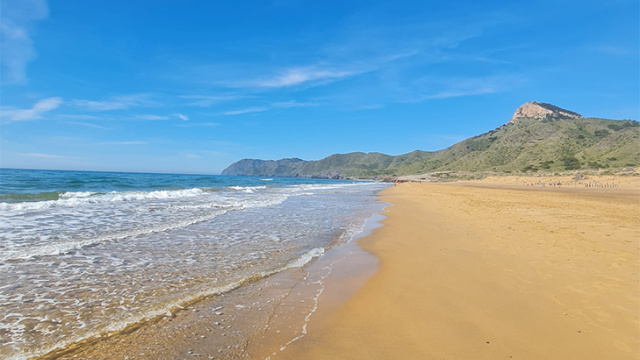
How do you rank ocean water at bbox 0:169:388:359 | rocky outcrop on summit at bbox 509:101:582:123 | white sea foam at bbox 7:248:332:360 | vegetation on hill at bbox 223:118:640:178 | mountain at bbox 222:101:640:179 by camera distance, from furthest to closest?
rocky outcrop on summit at bbox 509:101:582:123 → mountain at bbox 222:101:640:179 → vegetation on hill at bbox 223:118:640:178 → ocean water at bbox 0:169:388:359 → white sea foam at bbox 7:248:332:360

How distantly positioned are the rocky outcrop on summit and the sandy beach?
6710 inches

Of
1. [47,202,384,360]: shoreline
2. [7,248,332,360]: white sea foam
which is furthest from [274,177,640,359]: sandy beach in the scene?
[7,248,332,360]: white sea foam

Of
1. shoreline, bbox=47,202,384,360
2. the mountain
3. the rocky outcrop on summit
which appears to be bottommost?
shoreline, bbox=47,202,384,360

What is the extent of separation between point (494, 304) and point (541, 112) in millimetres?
196518

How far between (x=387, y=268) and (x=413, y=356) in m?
3.31

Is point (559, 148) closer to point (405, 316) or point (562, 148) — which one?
point (562, 148)

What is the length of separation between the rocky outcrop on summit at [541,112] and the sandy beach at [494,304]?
170 metres

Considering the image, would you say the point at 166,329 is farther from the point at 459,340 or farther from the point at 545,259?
the point at 545,259

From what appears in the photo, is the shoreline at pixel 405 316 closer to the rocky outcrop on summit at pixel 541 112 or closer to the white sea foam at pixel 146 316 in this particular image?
the white sea foam at pixel 146 316

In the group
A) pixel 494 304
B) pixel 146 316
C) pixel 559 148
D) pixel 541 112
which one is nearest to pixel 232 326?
pixel 146 316

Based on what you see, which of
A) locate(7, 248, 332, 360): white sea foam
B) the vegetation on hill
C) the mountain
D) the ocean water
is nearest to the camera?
locate(7, 248, 332, 360): white sea foam

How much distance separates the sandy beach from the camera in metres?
3.12

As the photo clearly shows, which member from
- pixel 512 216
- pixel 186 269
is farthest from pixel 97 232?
pixel 512 216

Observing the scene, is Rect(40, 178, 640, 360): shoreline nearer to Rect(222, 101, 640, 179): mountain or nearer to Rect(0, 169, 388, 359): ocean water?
Rect(0, 169, 388, 359): ocean water
